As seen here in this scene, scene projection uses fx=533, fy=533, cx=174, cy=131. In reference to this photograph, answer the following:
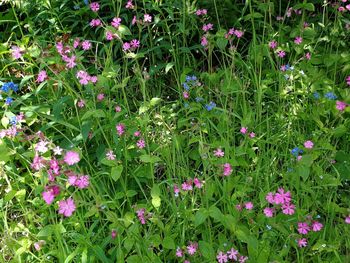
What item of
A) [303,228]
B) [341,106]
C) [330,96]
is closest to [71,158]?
[303,228]

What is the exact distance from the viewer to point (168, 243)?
5.81 ft

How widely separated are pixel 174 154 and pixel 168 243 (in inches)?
16.0

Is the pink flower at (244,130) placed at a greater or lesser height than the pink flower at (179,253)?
greater

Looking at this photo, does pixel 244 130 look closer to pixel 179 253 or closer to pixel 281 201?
pixel 281 201

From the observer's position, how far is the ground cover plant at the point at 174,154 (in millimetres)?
1783

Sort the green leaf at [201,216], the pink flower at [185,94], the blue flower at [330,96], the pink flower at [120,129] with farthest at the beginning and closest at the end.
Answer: the pink flower at [185,94] → the blue flower at [330,96] → the pink flower at [120,129] → the green leaf at [201,216]

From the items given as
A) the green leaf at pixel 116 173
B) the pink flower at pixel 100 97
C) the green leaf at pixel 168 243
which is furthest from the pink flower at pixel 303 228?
the pink flower at pixel 100 97

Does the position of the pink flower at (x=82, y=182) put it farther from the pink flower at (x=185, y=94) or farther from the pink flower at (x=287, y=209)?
the pink flower at (x=185, y=94)

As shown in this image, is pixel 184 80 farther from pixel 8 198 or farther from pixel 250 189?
pixel 8 198

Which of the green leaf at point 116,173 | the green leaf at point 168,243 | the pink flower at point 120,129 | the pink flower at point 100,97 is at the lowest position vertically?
the green leaf at point 168,243

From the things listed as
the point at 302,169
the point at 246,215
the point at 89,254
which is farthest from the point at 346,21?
the point at 89,254

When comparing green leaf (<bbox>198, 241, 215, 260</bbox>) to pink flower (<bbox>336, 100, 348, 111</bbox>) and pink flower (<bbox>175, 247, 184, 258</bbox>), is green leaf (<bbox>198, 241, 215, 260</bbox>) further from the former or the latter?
pink flower (<bbox>336, 100, 348, 111</bbox>)

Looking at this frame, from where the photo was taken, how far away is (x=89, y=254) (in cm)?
184

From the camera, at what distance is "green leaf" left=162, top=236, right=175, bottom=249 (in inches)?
69.3
